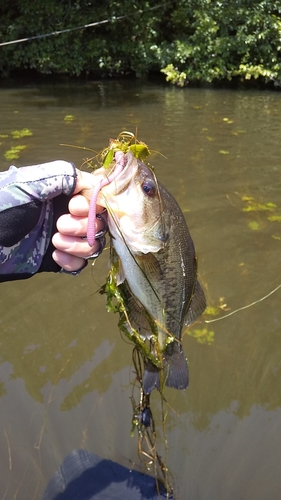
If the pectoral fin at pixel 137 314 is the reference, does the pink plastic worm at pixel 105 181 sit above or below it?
above

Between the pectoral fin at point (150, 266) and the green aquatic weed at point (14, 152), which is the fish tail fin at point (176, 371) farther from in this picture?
the green aquatic weed at point (14, 152)

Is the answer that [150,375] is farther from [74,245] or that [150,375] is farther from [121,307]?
[74,245]

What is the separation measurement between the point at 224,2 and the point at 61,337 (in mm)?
14502

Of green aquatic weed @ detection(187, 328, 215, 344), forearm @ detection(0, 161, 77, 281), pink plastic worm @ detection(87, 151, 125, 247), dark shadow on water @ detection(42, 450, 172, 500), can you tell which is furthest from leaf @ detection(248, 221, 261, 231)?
pink plastic worm @ detection(87, 151, 125, 247)

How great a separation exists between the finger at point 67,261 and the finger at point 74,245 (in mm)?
76

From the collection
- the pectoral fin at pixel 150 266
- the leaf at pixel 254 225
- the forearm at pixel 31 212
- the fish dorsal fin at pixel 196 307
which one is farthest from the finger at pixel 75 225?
the leaf at pixel 254 225

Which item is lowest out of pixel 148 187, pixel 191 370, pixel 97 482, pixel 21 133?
pixel 97 482

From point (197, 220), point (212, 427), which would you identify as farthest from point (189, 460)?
point (197, 220)

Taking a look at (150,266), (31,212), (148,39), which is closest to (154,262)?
(150,266)

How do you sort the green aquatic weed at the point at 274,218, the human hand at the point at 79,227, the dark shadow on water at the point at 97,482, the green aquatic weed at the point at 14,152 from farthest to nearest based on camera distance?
1. the green aquatic weed at the point at 14,152
2. the green aquatic weed at the point at 274,218
3. the dark shadow on water at the point at 97,482
4. the human hand at the point at 79,227

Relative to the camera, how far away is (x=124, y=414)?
133 inches

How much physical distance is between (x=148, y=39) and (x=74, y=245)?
645 inches

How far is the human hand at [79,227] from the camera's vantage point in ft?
6.21

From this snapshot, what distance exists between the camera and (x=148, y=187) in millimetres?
1837
